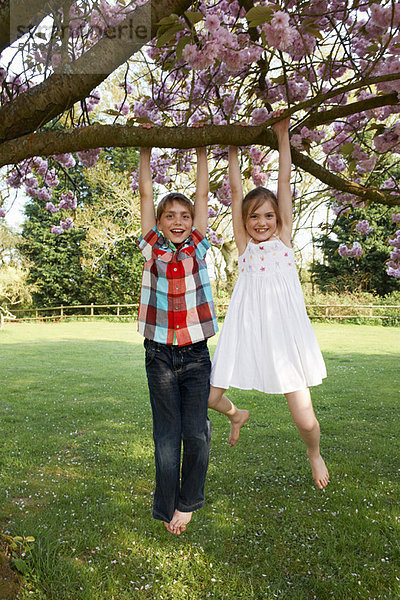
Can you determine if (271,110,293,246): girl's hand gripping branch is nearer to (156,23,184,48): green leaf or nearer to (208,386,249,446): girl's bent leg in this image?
(156,23,184,48): green leaf

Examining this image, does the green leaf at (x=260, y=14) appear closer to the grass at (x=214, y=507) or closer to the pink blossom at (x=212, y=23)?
the pink blossom at (x=212, y=23)

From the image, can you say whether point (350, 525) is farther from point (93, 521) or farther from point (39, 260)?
point (39, 260)

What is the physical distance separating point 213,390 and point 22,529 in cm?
203

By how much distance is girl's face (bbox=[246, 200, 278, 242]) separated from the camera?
246cm

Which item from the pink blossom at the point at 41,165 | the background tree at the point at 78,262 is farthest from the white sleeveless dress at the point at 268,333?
the background tree at the point at 78,262

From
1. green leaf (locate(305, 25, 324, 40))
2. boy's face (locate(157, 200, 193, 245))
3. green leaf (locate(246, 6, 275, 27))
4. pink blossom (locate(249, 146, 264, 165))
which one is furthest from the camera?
pink blossom (locate(249, 146, 264, 165))

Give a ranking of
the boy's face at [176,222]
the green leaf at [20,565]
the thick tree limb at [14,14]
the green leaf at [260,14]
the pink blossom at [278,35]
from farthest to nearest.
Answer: the green leaf at [20,565] → the boy's face at [176,222] → the thick tree limb at [14,14] → the pink blossom at [278,35] → the green leaf at [260,14]

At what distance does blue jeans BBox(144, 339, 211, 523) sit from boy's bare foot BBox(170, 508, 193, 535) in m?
0.04

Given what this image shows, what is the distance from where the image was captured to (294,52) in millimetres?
2844

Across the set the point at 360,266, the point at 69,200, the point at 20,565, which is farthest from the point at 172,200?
the point at 360,266

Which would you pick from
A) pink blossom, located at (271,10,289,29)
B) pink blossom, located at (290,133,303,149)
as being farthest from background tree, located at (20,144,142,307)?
pink blossom, located at (271,10,289,29)

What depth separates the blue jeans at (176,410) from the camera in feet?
7.55

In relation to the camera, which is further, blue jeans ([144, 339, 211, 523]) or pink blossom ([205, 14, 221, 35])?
blue jeans ([144, 339, 211, 523])

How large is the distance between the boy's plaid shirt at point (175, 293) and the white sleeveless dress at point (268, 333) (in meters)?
0.16
